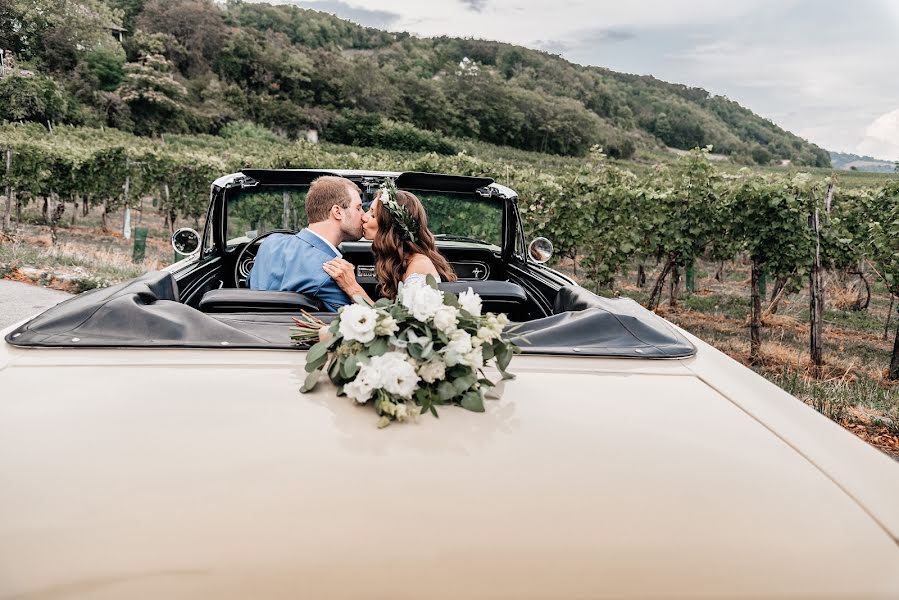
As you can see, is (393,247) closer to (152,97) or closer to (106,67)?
(152,97)

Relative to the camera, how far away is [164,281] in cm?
290

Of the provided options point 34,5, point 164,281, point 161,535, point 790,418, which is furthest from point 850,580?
point 34,5

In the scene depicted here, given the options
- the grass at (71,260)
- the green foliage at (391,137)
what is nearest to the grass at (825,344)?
the grass at (71,260)

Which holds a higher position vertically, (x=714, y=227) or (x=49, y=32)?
(x=49, y=32)

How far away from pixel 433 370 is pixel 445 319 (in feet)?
0.42

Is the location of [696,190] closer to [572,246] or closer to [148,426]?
[572,246]

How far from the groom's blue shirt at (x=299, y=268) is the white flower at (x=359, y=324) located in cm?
144

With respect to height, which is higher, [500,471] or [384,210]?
[384,210]

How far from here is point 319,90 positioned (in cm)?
7706

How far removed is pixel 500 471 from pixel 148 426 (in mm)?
745

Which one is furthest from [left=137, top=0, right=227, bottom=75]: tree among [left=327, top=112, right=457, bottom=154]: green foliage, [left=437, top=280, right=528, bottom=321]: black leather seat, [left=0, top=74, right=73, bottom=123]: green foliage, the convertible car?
the convertible car

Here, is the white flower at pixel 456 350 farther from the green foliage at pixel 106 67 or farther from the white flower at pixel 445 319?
the green foliage at pixel 106 67

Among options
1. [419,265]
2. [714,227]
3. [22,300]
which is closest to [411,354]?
[419,265]

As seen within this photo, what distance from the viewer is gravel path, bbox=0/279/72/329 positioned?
27.3ft
